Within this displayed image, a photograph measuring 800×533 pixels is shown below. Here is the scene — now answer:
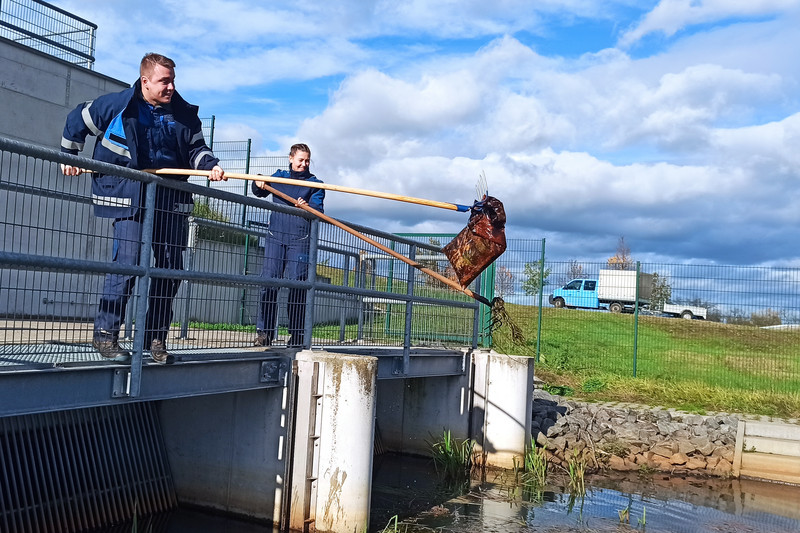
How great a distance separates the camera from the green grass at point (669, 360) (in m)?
12.3

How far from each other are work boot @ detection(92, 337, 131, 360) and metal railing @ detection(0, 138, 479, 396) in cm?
6

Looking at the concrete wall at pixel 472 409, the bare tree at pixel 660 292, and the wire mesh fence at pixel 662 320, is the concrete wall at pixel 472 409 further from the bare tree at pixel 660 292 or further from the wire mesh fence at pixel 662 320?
the bare tree at pixel 660 292

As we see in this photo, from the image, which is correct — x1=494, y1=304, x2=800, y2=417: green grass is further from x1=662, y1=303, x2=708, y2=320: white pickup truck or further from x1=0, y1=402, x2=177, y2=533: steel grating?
→ x1=0, y1=402, x2=177, y2=533: steel grating

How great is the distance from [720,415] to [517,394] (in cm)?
337

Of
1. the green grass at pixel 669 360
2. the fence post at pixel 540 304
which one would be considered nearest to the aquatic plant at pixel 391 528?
the green grass at pixel 669 360

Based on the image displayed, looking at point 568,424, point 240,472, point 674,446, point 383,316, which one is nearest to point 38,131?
point 383,316

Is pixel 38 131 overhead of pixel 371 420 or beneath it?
overhead

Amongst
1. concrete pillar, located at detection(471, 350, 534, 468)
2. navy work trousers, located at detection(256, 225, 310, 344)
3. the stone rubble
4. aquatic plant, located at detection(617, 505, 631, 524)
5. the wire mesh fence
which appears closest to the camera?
navy work trousers, located at detection(256, 225, 310, 344)

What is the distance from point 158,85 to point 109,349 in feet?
5.92

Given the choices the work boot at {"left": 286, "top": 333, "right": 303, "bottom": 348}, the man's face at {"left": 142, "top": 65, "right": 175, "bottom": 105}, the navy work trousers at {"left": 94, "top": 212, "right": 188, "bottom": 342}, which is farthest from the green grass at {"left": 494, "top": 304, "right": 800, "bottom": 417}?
the man's face at {"left": 142, "top": 65, "right": 175, "bottom": 105}

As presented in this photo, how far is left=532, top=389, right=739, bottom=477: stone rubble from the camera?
9844 millimetres

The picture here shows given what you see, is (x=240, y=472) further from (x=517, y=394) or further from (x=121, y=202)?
(x=517, y=394)

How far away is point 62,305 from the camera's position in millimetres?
4746

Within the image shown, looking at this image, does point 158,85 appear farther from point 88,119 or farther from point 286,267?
point 286,267
